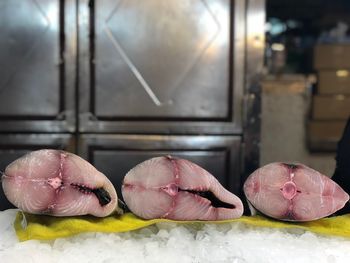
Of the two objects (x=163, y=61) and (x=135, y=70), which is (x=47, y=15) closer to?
(x=135, y=70)

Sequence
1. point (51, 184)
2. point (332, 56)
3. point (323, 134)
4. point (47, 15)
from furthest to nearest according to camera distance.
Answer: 1. point (332, 56)
2. point (323, 134)
3. point (47, 15)
4. point (51, 184)

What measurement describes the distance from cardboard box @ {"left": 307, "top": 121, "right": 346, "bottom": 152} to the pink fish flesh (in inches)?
118

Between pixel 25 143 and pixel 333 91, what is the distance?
8.09 feet

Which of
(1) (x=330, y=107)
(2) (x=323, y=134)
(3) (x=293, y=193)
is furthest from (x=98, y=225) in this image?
(1) (x=330, y=107)

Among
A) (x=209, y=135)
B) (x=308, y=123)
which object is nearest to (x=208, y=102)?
(x=209, y=135)

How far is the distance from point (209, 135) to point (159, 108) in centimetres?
28

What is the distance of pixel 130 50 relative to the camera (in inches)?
95.7

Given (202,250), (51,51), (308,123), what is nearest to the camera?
(202,250)

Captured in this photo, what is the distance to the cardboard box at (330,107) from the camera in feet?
12.6

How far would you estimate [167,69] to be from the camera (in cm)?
245

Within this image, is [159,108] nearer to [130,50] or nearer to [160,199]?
[130,50]

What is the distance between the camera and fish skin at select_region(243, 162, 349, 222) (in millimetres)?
708

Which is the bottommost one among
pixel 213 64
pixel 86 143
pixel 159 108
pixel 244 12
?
pixel 86 143

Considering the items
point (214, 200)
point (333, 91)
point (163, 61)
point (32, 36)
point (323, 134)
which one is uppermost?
point (32, 36)
